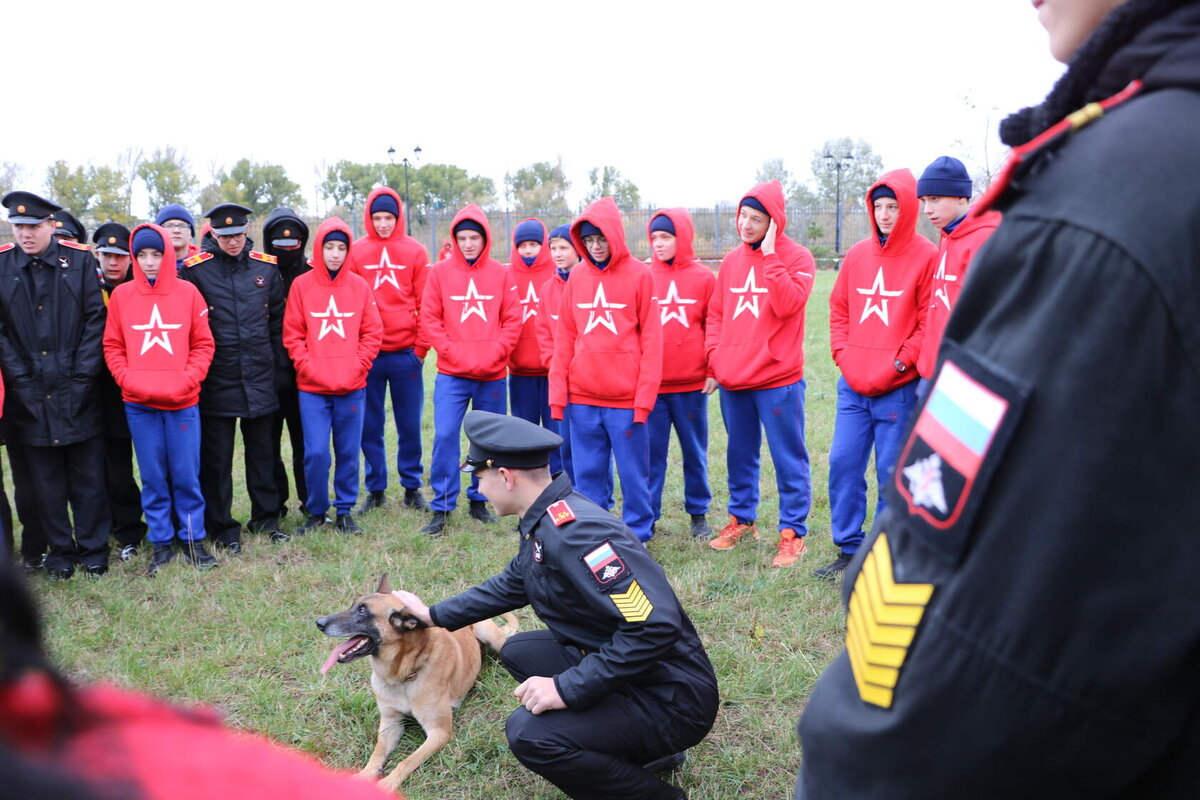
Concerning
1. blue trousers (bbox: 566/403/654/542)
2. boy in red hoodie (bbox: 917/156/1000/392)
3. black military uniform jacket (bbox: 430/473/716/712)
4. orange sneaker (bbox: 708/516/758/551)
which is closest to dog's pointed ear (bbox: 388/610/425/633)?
black military uniform jacket (bbox: 430/473/716/712)

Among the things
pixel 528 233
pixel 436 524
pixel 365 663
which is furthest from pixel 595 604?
pixel 528 233

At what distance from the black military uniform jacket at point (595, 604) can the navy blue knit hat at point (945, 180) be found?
2.80m

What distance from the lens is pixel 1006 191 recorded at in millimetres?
937

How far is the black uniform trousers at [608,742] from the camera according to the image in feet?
11.1

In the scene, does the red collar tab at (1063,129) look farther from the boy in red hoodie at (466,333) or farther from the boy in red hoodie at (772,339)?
the boy in red hoodie at (466,333)

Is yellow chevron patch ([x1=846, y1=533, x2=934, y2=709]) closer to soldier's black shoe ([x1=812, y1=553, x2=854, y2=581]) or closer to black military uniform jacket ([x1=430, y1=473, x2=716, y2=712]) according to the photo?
black military uniform jacket ([x1=430, y1=473, x2=716, y2=712])

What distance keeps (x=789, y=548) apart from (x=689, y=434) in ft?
3.88

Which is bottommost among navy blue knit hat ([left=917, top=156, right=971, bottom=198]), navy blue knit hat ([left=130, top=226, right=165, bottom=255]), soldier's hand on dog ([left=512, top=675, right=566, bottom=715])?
soldier's hand on dog ([left=512, top=675, right=566, bottom=715])

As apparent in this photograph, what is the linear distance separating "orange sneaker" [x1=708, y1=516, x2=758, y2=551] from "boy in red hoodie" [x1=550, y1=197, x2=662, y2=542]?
0.48 meters

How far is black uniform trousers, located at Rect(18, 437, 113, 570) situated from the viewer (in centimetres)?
616

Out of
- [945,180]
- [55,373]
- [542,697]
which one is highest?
[945,180]

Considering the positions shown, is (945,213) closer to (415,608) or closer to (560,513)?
(560,513)

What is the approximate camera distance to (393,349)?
762 centimetres

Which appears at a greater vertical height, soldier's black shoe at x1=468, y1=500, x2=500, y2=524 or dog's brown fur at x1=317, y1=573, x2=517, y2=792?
dog's brown fur at x1=317, y1=573, x2=517, y2=792
